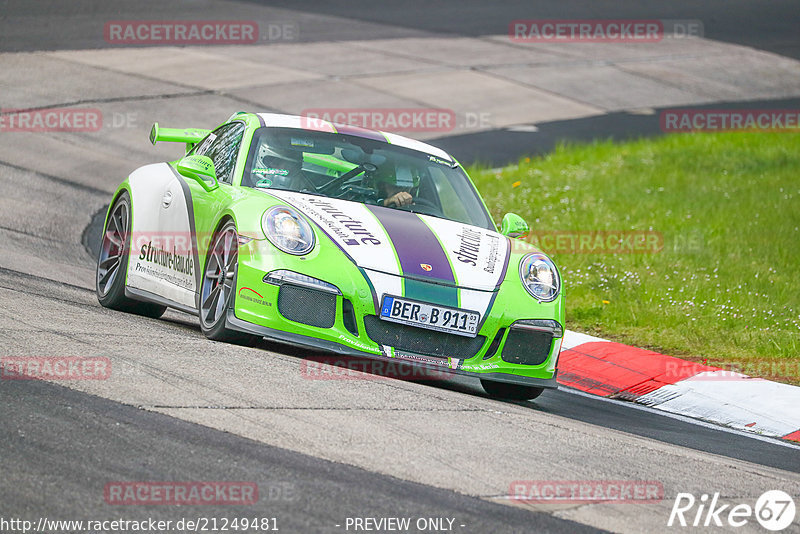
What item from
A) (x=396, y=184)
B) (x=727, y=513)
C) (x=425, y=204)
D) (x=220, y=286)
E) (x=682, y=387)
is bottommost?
(x=682, y=387)

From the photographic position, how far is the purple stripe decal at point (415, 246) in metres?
6.74

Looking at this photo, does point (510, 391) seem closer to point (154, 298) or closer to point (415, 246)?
point (415, 246)

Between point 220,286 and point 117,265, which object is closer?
point 220,286

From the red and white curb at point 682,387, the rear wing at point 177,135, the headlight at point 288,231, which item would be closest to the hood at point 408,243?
the headlight at point 288,231

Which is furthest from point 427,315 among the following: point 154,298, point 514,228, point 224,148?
point 224,148

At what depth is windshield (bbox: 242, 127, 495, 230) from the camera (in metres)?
7.65

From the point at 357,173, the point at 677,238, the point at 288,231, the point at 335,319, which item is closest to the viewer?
the point at 335,319

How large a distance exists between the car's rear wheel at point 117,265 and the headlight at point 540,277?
109 inches

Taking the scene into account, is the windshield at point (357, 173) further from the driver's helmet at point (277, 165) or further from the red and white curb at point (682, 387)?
the red and white curb at point (682, 387)

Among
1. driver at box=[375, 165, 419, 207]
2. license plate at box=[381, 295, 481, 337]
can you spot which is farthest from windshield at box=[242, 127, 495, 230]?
license plate at box=[381, 295, 481, 337]

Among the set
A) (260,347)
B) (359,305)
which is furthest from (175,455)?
(260,347)

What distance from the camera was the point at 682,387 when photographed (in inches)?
329

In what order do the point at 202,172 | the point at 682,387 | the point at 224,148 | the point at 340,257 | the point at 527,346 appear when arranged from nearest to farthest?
the point at 340,257 < the point at 527,346 < the point at 202,172 < the point at 224,148 < the point at 682,387

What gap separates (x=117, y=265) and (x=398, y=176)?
81.6 inches
